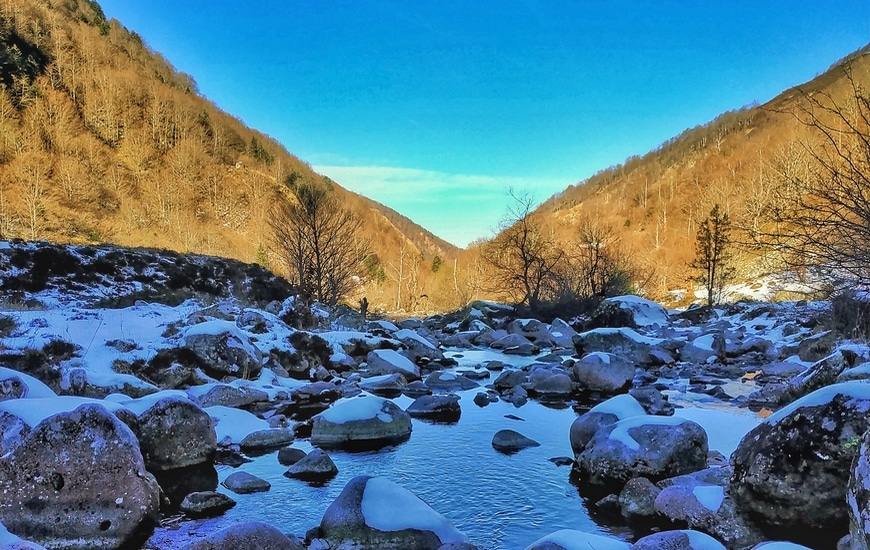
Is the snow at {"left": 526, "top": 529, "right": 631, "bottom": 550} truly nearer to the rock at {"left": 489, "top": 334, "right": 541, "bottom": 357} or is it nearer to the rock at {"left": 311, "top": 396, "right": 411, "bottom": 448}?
the rock at {"left": 311, "top": 396, "right": 411, "bottom": 448}

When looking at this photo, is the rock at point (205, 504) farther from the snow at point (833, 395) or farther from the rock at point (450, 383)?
the rock at point (450, 383)

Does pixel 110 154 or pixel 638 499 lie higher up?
pixel 110 154

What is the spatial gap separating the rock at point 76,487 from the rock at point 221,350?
607cm

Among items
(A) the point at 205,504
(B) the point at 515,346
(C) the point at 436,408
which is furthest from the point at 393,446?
(B) the point at 515,346

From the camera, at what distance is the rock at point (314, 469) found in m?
6.18

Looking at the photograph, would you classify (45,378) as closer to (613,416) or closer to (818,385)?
(613,416)

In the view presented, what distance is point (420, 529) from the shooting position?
14.5ft

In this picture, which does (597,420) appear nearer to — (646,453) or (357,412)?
(646,453)

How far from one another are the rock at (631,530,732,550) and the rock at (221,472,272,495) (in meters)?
3.91

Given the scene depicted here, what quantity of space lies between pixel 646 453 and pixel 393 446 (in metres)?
3.40

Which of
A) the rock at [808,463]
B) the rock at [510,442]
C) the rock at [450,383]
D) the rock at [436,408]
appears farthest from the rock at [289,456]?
the rock at [450,383]

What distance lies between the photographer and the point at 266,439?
751 cm

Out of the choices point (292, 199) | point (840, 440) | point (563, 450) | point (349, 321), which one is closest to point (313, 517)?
point (563, 450)

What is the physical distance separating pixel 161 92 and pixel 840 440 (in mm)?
91895
